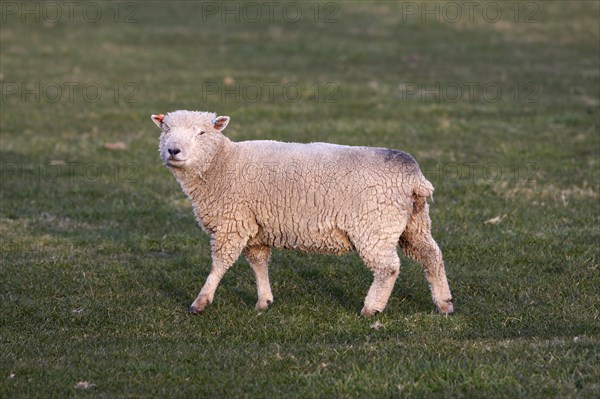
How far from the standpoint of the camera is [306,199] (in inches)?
355

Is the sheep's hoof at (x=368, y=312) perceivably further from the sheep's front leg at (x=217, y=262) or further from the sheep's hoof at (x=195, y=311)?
the sheep's hoof at (x=195, y=311)

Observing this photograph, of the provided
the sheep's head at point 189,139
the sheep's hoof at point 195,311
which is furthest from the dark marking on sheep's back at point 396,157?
the sheep's hoof at point 195,311

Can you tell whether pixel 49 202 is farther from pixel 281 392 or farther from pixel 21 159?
pixel 281 392

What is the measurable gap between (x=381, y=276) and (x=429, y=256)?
57cm

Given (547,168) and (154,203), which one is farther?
(547,168)

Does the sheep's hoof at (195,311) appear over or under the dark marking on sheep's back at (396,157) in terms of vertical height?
under

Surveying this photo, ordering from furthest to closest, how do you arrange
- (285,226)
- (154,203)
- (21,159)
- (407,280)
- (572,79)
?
1. (572,79)
2. (21,159)
3. (154,203)
4. (407,280)
5. (285,226)

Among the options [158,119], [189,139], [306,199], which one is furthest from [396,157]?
[158,119]

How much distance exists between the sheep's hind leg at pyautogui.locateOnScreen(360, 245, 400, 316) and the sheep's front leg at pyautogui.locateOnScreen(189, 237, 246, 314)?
4.08 feet

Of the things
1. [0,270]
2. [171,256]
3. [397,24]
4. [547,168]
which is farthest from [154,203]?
[397,24]

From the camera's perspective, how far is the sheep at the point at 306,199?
347 inches

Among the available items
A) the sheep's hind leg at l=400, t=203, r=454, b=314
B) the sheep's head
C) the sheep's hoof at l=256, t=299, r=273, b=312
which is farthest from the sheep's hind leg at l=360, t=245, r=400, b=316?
the sheep's head

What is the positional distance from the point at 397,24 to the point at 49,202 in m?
20.6

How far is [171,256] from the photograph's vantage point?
11547mm
